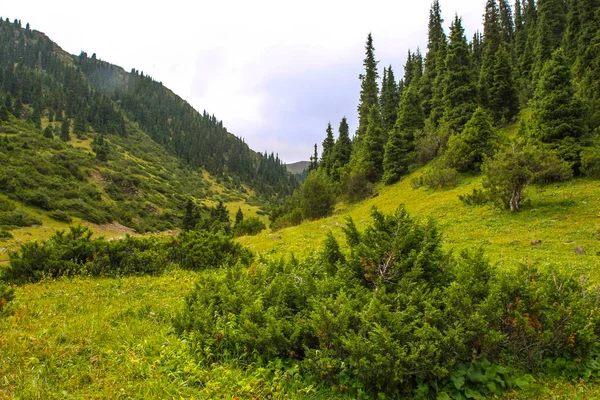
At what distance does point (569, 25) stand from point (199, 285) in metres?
60.6

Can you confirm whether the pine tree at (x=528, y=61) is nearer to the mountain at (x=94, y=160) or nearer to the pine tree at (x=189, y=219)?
the pine tree at (x=189, y=219)

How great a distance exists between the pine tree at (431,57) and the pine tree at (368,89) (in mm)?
9800

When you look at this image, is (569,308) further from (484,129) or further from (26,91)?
(26,91)

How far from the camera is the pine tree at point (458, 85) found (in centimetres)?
3647

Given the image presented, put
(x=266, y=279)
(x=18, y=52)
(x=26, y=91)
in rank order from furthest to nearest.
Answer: (x=18, y=52) → (x=26, y=91) → (x=266, y=279)

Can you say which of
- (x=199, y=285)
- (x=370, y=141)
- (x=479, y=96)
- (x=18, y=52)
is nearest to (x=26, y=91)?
(x=18, y=52)

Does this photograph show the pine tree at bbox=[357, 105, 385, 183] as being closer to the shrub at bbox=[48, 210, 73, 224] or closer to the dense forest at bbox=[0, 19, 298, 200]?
the shrub at bbox=[48, 210, 73, 224]

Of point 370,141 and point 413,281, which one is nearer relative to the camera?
point 413,281

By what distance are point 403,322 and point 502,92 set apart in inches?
1717

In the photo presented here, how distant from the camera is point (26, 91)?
132000 mm

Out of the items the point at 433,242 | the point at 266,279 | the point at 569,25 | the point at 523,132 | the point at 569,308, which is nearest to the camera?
the point at 569,308

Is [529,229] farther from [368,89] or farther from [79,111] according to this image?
[79,111]

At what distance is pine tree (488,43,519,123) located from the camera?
128 ft

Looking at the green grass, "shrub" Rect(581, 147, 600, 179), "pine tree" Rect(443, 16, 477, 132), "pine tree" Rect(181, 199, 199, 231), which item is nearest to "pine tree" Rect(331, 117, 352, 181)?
"pine tree" Rect(443, 16, 477, 132)
